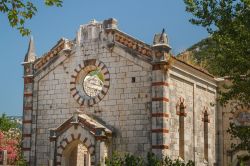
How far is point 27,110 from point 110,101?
519 cm

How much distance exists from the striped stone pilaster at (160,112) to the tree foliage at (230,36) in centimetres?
391

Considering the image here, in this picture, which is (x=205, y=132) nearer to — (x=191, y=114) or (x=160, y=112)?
(x=191, y=114)

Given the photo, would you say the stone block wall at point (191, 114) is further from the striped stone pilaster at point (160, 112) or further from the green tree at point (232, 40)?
the green tree at point (232, 40)

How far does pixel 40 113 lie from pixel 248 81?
1249 centimetres

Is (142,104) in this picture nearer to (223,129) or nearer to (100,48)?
(100,48)

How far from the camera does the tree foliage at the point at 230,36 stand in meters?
17.5

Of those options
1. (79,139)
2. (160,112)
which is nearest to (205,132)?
(160,112)

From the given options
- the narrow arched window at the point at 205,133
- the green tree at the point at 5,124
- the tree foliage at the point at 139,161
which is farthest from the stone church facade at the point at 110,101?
the green tree at the point at 5,124

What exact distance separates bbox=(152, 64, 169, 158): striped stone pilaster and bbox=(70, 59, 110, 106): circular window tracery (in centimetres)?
289

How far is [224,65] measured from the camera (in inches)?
736

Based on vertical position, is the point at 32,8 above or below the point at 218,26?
below

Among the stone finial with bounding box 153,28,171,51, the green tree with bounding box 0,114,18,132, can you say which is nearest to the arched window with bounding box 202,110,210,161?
the stone finial with bounding box 153,28,171,51

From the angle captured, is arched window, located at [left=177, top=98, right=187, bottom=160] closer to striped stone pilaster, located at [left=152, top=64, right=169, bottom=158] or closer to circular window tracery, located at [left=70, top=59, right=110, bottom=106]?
striped stone pilaster, located at [left=152, top=64, right=169, bottom=158]

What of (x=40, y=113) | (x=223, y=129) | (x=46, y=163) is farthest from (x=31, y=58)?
(x=223, y=129)
